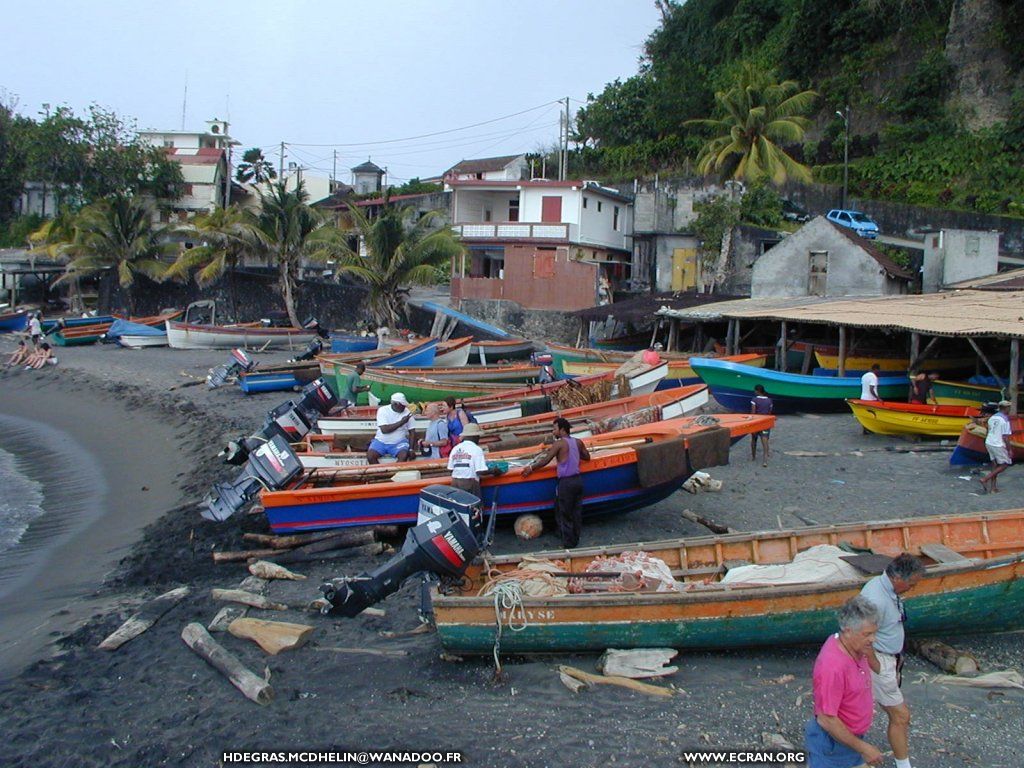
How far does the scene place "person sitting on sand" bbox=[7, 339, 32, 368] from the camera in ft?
102

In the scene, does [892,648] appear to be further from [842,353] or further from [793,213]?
[793,213]

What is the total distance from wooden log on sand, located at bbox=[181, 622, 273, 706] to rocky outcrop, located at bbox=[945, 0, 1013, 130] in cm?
4062

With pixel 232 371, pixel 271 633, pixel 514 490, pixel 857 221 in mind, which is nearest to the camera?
pixel 271 633


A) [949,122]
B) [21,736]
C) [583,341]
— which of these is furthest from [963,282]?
[21,736]

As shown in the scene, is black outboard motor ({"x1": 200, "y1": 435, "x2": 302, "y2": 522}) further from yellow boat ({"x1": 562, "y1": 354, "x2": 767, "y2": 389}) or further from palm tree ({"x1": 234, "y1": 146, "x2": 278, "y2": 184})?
palm tree ({"x1": 234, "y1": 146, "x2": 278, "y2": 184})

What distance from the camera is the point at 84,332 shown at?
1395 inches

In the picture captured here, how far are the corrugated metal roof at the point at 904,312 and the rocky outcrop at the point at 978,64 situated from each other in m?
19.2

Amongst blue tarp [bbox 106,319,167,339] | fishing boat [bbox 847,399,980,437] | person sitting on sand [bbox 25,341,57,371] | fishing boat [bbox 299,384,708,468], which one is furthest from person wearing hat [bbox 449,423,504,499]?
blue tarp [bbox 106,319,167,339]

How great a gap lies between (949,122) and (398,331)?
26868 millimetres

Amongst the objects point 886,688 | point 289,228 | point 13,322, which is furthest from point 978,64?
point 13,322

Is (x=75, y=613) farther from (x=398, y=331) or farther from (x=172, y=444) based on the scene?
(x=398, y=331)

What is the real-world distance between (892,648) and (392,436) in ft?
27.1

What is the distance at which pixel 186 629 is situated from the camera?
8422 millimetres

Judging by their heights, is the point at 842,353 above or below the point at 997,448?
above
